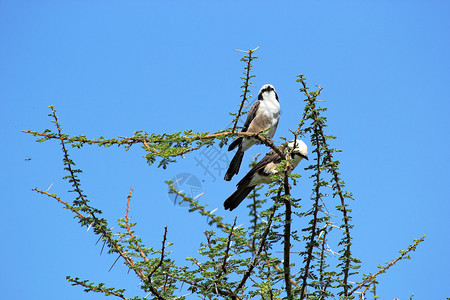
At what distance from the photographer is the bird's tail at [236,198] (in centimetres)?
→ 514

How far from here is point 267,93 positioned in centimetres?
713

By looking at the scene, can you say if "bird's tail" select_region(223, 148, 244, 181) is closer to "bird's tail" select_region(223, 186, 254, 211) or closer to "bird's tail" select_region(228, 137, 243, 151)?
"bird's tail" select_region(228, 137, 243, 151)

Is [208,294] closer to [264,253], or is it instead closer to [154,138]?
[264,253]

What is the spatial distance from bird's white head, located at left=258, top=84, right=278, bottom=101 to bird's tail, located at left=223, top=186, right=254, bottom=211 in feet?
7.60

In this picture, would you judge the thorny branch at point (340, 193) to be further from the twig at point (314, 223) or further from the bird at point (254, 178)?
the bird at point (254, 178)

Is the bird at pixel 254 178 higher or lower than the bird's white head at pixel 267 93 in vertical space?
lower

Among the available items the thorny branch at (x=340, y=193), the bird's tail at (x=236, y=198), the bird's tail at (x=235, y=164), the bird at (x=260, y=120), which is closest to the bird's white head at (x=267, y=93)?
the bird at (x=260, y=120)

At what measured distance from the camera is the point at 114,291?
3492 mm

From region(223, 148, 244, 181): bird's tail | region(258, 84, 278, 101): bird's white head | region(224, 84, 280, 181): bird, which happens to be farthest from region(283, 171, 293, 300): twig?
region(258, 84, 278, 101): bird's white head

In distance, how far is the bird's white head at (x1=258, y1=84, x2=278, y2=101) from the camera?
7.07 meters

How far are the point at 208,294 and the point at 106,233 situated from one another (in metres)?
0.95

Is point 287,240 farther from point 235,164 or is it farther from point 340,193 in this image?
point 235,164

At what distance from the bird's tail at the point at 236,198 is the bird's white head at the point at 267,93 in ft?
7.60

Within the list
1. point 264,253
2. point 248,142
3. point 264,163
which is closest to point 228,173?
point 248,142
